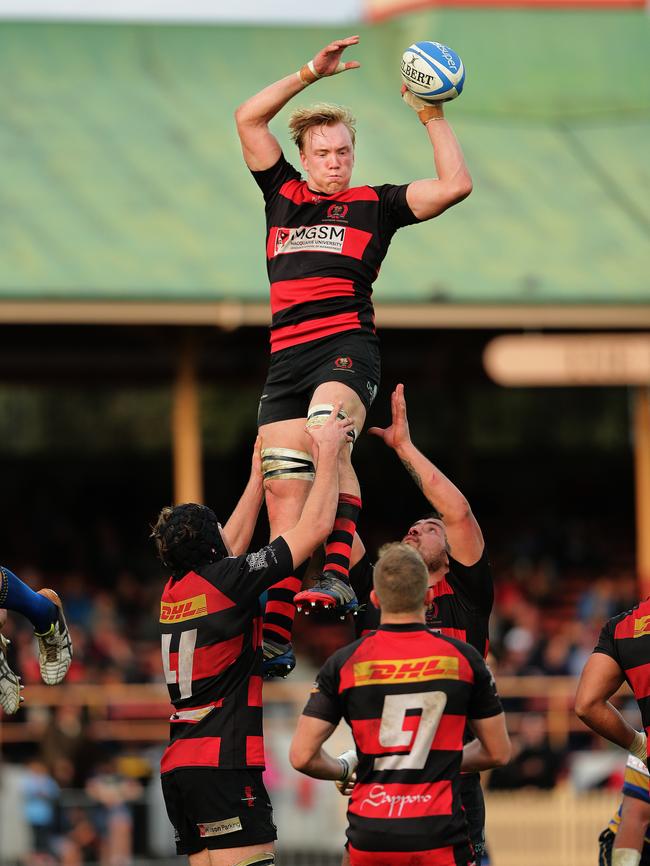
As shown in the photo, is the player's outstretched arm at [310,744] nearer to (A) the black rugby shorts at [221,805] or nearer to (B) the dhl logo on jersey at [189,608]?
(A) the black rugby shorts at [221,805]

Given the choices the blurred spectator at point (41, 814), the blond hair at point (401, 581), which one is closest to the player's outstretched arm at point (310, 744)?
the blond hair at point (401, 581)

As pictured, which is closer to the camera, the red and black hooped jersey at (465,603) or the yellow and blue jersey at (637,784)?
the red and black hooped jersey at (465,603)

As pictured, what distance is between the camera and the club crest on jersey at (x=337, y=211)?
720 centimetres

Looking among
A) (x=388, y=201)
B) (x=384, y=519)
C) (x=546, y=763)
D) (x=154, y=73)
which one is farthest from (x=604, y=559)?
(x=388, y=201)

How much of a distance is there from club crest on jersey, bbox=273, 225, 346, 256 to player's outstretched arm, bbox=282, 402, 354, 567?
724 mm

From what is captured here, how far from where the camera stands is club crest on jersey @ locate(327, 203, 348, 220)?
7.20 meters

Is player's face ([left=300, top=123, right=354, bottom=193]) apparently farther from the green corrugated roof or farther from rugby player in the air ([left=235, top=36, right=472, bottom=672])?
the green corrugated roof

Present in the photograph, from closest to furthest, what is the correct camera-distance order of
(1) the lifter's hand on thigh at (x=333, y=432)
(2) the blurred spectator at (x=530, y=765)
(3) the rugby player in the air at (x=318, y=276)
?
(1) the lifter's hand on thigh at (x=333, y=432) → (3) the rugby player in the air at (x=318, y=276) → (2) the blurred spectator at (x=530, y=765)

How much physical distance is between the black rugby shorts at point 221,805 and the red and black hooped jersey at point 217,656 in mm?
50

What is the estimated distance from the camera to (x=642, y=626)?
6668mm

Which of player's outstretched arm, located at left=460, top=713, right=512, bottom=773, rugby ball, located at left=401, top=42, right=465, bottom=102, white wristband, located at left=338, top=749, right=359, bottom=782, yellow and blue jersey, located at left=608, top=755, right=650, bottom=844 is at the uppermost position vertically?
rugby ball, located at left=401, top=42, right=465, bottom=102

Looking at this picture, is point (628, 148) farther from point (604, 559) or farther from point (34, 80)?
point (34, 80)

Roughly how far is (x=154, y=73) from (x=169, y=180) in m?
2.17

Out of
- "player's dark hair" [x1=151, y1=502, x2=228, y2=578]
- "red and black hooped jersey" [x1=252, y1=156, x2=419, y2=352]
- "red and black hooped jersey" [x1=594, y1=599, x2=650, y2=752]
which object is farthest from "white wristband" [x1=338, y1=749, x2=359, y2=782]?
"red and black hooped jersey" [x1=252, y1=156, x2=419, y2=352]
